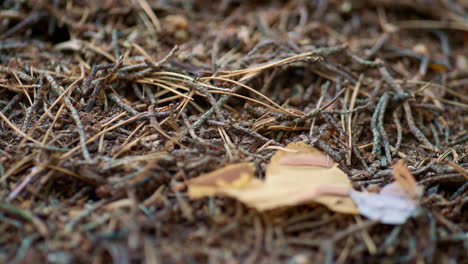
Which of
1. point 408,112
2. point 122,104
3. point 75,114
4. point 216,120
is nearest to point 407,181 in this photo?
point 408,112

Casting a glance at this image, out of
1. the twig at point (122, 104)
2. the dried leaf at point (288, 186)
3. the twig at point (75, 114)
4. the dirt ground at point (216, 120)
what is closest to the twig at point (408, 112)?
the dirt ground at point (216, 120)

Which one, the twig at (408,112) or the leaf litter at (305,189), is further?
the twig at (408,112)

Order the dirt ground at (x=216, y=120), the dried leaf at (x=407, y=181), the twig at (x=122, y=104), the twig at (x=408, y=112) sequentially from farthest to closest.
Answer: the twig at (x=408, y=112), the twig at (x=122, y=104), the dried leaf at (x=407, y=181), the dirt ground at (x=216, y=120)

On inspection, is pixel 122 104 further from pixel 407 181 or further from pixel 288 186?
pixel 407 181

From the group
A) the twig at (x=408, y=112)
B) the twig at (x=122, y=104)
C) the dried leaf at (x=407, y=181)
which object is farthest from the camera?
the twig at (x=408, y=112)

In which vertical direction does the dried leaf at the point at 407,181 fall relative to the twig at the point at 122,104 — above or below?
below

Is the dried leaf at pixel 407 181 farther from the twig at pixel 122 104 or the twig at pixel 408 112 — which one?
the twig at pixel 122 104
